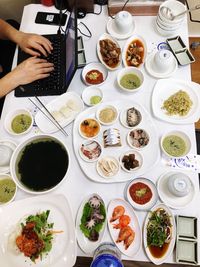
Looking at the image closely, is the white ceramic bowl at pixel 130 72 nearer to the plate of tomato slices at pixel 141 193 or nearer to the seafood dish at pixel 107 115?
the seafood dish at pixel 107 115

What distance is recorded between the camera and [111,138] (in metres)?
1.27

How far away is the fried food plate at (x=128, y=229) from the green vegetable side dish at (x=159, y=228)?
5 centimetres

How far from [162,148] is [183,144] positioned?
0.11 metres

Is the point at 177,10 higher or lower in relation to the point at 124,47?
higher

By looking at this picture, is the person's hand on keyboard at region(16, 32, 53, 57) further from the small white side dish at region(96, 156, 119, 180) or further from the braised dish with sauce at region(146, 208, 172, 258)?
the braised dish with sauce at region(146, 208, 172, 258)

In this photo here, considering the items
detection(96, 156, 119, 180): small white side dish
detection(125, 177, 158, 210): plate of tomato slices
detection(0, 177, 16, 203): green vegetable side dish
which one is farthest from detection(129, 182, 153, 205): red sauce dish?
detection(0, 177, 16, 203): green vegetable side dish

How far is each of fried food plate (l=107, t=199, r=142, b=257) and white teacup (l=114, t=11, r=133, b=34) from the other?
0.94m

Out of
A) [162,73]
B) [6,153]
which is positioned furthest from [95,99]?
[6,153]

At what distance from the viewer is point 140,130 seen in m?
1.30

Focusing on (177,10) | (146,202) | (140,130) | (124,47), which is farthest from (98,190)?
(177,10)

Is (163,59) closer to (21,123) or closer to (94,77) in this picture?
(94,77)

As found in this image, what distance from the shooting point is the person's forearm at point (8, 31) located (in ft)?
5.02

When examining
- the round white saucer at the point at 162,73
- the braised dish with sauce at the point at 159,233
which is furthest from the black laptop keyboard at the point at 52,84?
the braised dish with sauce at the point at 159,233

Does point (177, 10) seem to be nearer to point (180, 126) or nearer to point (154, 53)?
point (154, 53)
